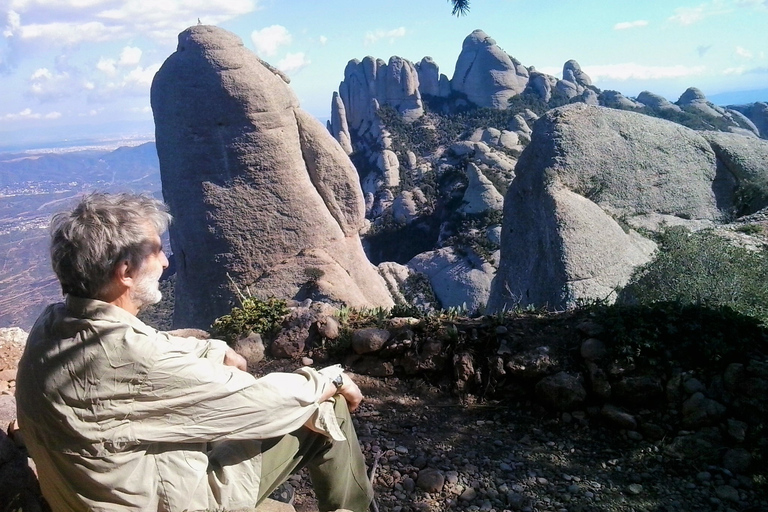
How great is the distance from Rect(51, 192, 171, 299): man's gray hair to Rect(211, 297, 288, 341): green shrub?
2.96 meters

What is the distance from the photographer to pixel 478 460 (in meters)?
3.24

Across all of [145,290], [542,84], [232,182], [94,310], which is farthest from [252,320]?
[542,84]

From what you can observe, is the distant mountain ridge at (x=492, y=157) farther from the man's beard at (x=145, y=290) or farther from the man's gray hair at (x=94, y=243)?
the man's gray hair at (x=94, y=243)

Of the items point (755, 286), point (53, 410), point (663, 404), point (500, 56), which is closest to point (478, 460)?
point (663, 404)

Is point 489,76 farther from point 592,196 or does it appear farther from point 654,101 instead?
point 592,196

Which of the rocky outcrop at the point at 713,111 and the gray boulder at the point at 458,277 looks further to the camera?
the rocky outcrop at the point at 713,111

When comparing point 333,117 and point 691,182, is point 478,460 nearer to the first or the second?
point 691,182

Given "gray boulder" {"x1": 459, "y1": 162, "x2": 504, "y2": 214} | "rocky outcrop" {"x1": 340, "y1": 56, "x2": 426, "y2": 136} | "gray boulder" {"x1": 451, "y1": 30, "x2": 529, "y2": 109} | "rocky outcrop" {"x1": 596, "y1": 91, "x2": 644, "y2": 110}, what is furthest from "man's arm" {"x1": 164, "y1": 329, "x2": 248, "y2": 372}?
"rocky outcrop" {"x1": 340, "y1": 56, "x2": 426, "y2": 136}

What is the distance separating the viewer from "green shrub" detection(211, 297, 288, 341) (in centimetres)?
467

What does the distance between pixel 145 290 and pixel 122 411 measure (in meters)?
0.40

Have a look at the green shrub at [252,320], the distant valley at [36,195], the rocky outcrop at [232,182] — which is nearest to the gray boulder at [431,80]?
the distant valley at [36,195]

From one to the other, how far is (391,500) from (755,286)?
391 cm

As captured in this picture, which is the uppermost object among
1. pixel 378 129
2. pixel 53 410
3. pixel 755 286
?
pixel 378 129

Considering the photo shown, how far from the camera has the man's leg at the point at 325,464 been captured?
205 centimetres
